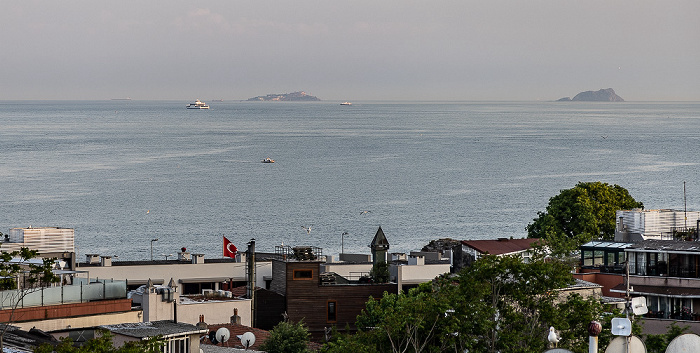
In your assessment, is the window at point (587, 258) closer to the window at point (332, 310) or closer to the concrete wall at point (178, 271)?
the window at point (332, 310)

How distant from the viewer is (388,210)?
5773 inches

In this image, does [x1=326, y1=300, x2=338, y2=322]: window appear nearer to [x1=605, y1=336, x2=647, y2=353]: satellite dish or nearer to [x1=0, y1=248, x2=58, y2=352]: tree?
[x1=0, y1=248, x2=58, y2=352]: tree

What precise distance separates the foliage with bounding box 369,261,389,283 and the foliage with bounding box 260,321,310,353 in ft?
54.3

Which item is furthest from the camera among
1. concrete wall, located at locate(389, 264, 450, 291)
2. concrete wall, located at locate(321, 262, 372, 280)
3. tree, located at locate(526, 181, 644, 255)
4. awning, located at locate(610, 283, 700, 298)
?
tree, located at locate(526, 181, 644, 255)

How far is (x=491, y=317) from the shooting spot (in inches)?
1101

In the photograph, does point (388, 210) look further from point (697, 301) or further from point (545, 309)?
point (545, 309)

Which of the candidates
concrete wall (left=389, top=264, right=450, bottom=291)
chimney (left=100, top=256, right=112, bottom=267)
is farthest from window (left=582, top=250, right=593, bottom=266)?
chimney (left=100, top=256, right=112, bottom=267)

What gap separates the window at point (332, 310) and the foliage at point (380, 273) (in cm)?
368

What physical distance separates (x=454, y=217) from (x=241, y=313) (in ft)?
299

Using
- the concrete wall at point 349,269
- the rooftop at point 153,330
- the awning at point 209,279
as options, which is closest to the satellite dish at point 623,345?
the rooftop at point 153,330

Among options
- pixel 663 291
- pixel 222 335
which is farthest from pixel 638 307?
pixel 663 291

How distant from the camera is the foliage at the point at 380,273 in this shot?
5853 cm

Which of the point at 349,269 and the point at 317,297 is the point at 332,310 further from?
the point at 349,269

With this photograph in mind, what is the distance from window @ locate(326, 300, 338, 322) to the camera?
55.7 metres
